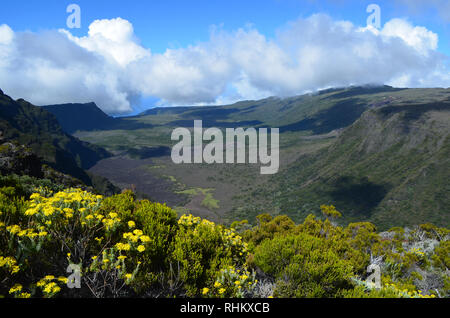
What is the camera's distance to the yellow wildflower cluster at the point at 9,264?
4324 millimetres

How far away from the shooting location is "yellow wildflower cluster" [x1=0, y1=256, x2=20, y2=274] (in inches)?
170

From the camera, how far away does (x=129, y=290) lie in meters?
5.40

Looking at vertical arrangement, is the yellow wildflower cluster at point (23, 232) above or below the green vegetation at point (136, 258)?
above

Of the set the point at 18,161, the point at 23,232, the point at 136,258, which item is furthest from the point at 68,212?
the point at 18,161

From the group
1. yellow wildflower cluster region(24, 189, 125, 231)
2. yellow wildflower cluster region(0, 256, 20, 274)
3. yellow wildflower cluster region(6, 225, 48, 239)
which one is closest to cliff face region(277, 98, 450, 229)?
yellow wildflower cluster region(24, 189, 125, 231)

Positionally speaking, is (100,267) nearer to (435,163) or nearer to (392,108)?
(435,163)

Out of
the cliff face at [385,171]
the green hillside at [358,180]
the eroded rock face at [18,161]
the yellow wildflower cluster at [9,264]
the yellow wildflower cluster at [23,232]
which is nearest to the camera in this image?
the yellow wildflower cluster at [9,264]

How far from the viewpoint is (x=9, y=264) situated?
4.41 m

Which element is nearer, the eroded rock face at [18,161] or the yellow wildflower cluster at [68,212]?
the yellow wildflower cluster at [68,212]

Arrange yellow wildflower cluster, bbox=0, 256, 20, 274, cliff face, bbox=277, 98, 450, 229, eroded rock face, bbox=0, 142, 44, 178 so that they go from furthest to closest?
cliff face, bbox=277, 98, 450, 229, eroded rock face, bbox=0, 142, 44, 178, yellow wildflower cluster, bbox=0, 256, 20, 274

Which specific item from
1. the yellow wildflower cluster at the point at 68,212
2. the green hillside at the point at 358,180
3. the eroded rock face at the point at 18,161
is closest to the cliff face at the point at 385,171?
the green hillside at the point at 358,180

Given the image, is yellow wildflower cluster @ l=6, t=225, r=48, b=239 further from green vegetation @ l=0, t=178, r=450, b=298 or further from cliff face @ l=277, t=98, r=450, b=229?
cliff face @ l=277, t=98, r=450, b=229

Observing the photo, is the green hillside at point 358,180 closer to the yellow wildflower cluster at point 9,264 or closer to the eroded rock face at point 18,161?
the eroded rock face at point 18,161

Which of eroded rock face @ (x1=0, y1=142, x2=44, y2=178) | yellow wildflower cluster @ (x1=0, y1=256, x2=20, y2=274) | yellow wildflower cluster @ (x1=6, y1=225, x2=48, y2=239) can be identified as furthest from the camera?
eroded rock face @ (x1=0, y1=142, x2=44, y2=178)
